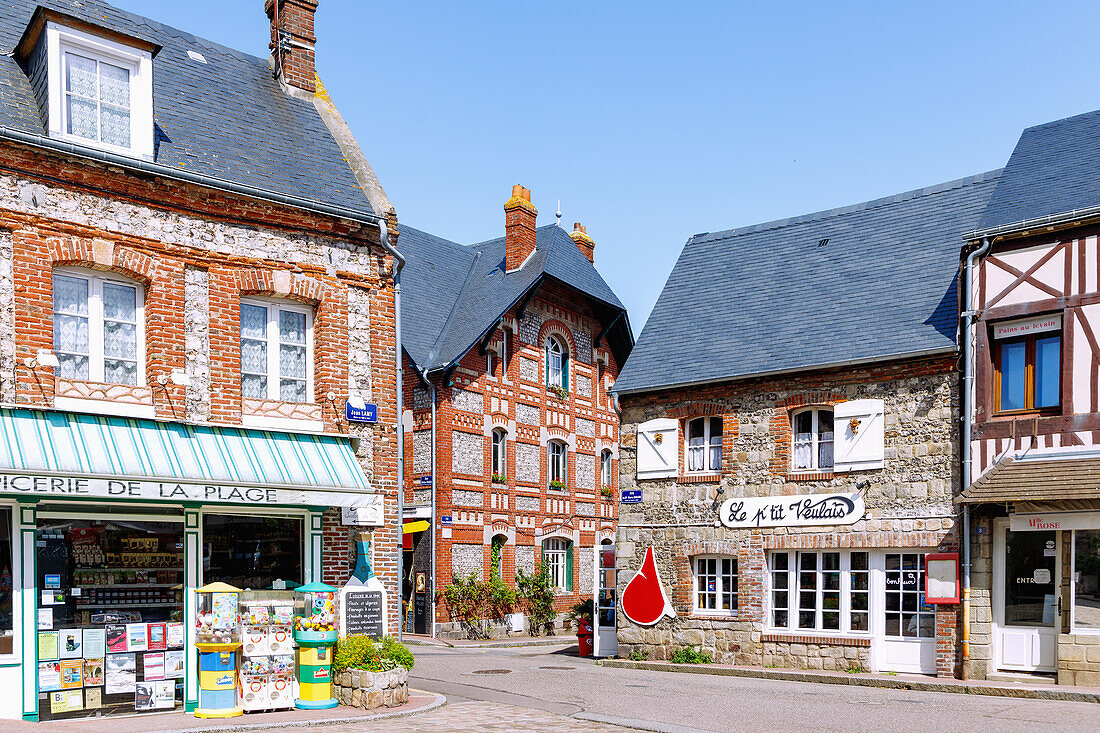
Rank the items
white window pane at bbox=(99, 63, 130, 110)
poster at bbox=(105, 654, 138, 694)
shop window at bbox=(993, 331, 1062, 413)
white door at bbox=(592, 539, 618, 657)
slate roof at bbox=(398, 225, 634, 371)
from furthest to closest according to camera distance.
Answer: slate roof at bbox=(398, 225, 634, 371) → white door at bbox=(592, 539, 618, 657) → shop window at bbox=(993, 331, 1062, 413) → white window pane at bbox=(99, 63, 130, 110) → poster at bbox=(105, 654, 138, 694)

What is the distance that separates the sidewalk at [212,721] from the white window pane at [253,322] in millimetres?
4374

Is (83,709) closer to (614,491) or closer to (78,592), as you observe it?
(78,592)

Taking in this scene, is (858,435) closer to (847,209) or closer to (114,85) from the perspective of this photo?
(847,209)

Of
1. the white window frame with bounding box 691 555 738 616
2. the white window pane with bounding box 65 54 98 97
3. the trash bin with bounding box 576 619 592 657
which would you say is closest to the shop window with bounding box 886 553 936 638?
the white window frame with bounding box 691 555 738 616

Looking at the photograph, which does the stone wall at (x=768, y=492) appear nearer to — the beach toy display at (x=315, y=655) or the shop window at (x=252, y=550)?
the shop window at (x=252, y=550)

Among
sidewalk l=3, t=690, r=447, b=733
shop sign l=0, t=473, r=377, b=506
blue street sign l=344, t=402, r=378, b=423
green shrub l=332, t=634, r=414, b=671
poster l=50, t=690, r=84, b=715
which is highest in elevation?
blue street sign l=344, t=402, r=378, b=423

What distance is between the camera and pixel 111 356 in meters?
11.9

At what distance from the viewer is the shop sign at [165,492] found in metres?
10.3

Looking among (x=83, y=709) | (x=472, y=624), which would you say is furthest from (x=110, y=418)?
(x=472, y=624)

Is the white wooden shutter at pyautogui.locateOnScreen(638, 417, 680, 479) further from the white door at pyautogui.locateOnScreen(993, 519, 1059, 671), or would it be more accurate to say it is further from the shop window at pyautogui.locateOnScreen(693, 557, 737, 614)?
the white door at pyautogui.locateOnScreen(993, 519, 1059, 671)

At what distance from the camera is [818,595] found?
16.6 metres

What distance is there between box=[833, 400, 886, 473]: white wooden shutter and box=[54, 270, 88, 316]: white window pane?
424 inches

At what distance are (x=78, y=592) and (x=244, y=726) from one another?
2309mm

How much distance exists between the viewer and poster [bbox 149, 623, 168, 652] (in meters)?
11.4
